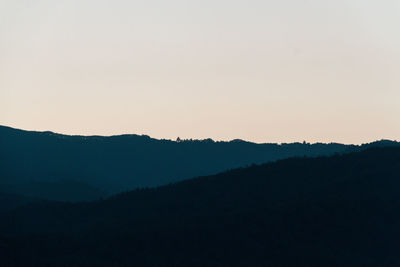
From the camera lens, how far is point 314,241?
188000 mm

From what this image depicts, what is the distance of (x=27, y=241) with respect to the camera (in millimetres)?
189250

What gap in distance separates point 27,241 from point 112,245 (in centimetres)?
1192

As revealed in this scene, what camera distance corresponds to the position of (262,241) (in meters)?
188

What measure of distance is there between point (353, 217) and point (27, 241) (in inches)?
1824

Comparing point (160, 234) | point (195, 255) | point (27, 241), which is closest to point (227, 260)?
point (195, 255)

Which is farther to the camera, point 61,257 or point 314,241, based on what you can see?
point 314,241

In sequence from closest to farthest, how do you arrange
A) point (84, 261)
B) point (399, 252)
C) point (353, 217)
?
1. point (84, 261)
2. point (399, 252)
3. point (353, 217)

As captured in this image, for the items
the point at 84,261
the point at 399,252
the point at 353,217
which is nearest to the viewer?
the point at 84,261

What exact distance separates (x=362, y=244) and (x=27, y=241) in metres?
45.4

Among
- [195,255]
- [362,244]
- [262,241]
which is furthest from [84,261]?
[362,244]

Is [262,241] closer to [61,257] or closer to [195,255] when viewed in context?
[195,255]

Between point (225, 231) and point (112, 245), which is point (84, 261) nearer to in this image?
point (112, 245)

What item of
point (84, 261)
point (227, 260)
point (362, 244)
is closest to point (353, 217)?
point (362, 244)

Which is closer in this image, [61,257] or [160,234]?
[61,257]
